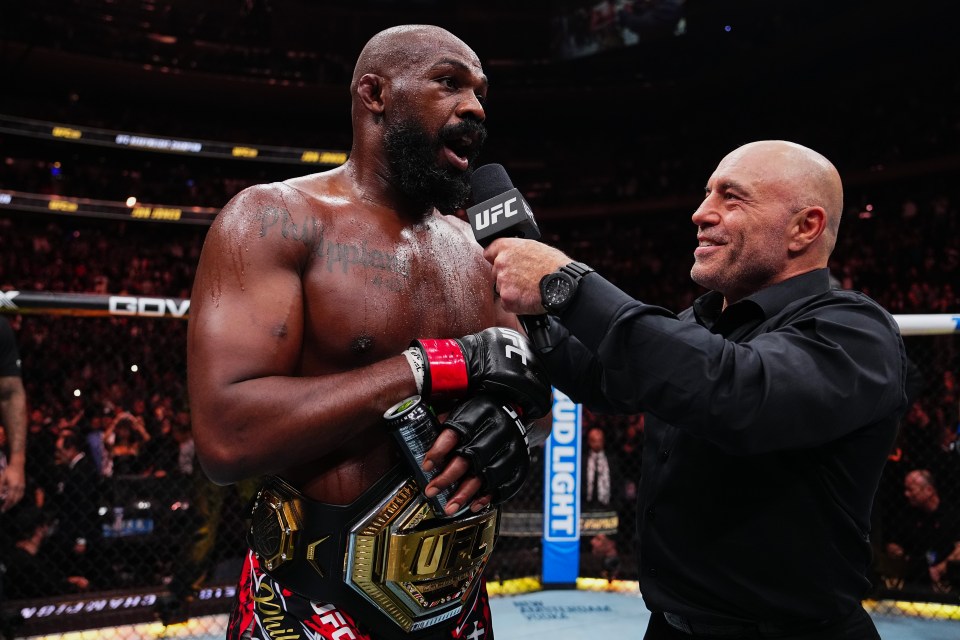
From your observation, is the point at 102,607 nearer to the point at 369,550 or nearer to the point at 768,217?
the point at 369,550

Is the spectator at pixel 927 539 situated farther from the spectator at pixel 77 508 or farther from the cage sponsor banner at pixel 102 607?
the spectator at pixel 77 508

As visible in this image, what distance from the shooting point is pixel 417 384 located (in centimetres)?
130

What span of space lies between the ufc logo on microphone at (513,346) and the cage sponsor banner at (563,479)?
2.54 meters

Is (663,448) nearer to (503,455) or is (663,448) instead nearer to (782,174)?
(503,455)

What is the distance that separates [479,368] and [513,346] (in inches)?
3.5

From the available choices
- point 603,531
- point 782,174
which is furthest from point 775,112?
point 782,174

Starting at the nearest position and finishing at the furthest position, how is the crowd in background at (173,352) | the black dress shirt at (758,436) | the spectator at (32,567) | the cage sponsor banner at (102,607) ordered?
the black dress shirt at (758,436) < the cage sponsor banner at (102,607) < the spectator at (32,567) < the crowd in background at (173,352)

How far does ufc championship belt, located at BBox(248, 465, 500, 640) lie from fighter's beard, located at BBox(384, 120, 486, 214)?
556 mm

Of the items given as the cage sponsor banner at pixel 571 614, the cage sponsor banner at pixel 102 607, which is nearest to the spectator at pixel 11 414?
the cage sponsor banner at pixel 102 607

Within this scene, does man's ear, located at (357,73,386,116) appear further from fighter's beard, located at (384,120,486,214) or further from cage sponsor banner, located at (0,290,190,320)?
cage sponsor banner, located at (0,290,190,320)

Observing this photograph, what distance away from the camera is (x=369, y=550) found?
132 cm

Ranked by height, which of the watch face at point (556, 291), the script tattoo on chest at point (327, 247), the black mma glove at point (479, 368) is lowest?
the black mma glove at point (479, 368)

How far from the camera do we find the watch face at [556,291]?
4.14ft

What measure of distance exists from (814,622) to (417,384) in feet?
2.79
